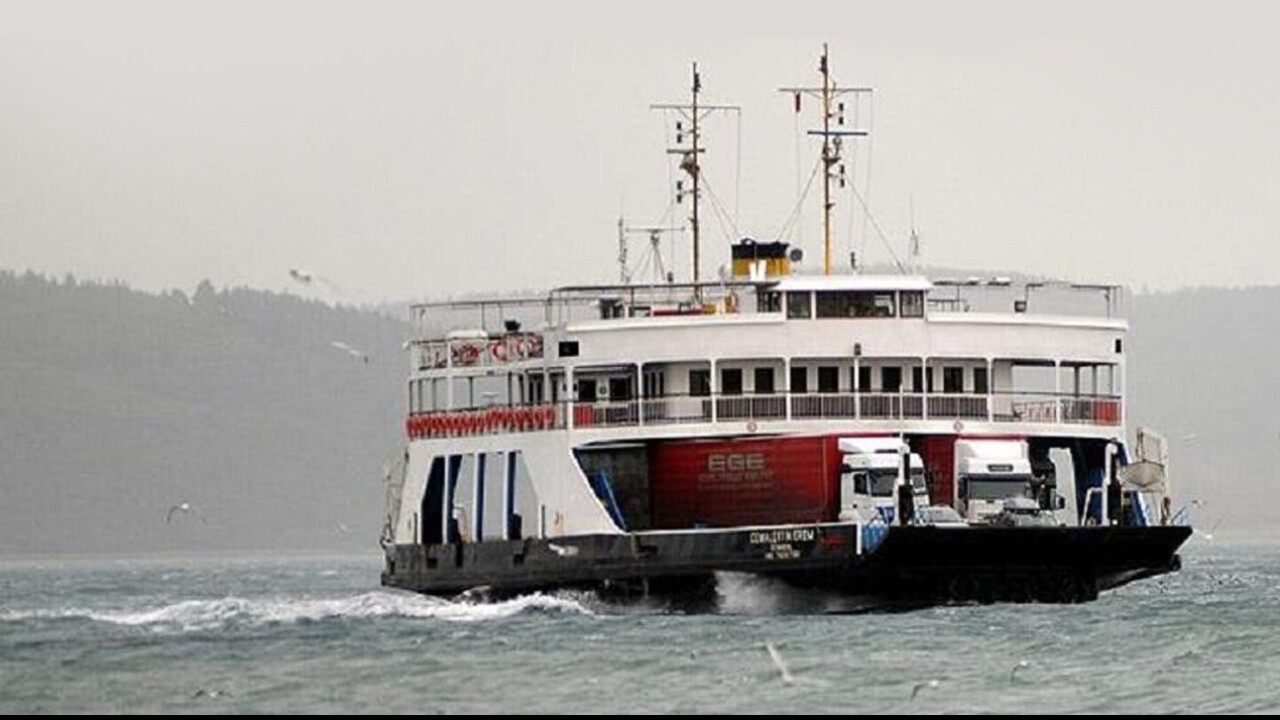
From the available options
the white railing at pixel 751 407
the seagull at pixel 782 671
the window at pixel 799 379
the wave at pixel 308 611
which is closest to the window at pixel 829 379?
the window at pixel 799 379

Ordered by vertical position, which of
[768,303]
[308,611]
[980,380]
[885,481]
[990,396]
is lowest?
[308,611]

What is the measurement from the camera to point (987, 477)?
8394cm

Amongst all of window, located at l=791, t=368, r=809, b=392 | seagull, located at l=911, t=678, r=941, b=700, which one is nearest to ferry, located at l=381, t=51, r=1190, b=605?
window, located at l=791, t=368, r=809, b=392

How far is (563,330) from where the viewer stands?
Answer: 86250mm

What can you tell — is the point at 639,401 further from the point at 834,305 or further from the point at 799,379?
the point at 834,305

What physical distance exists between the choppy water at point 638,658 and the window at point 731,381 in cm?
468

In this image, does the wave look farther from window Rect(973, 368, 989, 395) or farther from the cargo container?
window Rect(973, 368, 989, 395)

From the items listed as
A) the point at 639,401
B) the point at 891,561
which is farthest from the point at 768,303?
the point at 891,561

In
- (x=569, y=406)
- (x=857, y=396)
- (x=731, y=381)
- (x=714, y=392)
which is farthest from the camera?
(x=731, y=381)

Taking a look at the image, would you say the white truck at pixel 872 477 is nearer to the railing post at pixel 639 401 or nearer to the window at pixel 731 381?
the window at pixel 731 381

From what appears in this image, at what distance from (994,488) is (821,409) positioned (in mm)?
3401

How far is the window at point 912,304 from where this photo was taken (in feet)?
281

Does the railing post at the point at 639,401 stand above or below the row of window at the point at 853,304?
below

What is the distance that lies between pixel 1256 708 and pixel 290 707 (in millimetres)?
12695
